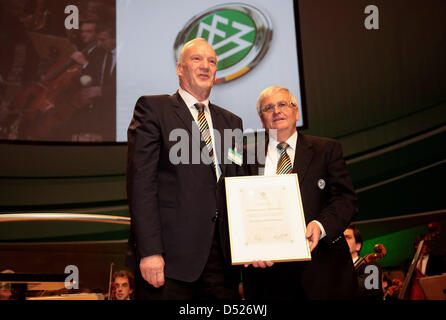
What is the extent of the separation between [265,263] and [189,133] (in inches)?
22.5

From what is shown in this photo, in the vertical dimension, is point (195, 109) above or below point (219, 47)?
below

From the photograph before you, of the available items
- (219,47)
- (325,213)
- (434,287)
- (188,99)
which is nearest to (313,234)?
(325,213)

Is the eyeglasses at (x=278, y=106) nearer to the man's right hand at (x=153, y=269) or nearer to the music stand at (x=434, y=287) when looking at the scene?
the man's right hand at (x=153, y=269)

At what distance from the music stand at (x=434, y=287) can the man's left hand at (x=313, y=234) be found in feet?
6.06

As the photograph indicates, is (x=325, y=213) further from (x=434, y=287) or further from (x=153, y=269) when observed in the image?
(x=434, y=287)

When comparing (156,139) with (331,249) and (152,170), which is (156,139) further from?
(331,249)

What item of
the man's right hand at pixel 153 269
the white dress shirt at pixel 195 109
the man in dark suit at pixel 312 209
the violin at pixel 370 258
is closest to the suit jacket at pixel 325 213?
the man in dark suit at pixel 312 209

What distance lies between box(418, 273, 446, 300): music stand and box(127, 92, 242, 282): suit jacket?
215 cm

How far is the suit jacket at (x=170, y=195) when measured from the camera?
4.95 feet

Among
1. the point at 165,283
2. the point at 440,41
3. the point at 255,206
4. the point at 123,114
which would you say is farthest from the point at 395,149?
the point at 165,283

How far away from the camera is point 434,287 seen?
3076mm

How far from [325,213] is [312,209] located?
0.07 m

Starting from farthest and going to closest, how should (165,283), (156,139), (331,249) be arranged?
(331,249)
(156,139)
(165,283)

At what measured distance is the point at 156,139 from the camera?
1619 mm
